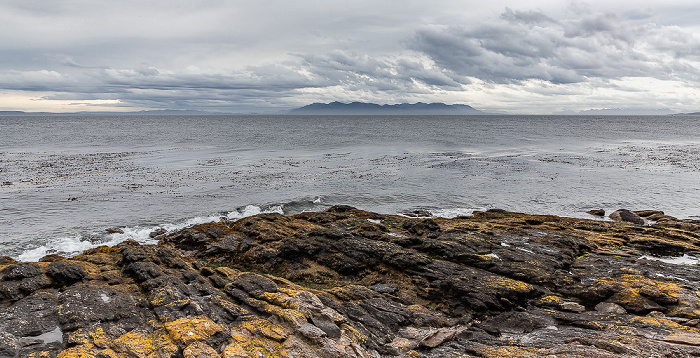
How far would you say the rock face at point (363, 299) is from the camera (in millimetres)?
9594

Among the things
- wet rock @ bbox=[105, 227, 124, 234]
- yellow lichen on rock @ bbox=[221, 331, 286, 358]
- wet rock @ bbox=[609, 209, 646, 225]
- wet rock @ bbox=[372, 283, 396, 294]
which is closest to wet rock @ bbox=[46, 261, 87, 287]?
yellow lichen on rock @ bbox=[221, 331, 286, 358]

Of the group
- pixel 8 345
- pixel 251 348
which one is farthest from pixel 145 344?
pixel 8 345

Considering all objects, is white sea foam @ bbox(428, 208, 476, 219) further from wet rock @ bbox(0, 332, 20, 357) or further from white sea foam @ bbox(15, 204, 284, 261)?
wet rock @ bbox(0, 332, 20, 357)

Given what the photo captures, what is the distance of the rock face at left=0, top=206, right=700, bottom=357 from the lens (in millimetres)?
9594

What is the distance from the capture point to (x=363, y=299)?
13.7m

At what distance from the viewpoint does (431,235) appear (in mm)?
21984

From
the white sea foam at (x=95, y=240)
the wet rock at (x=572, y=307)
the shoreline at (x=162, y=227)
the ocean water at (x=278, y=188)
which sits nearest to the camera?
the wet rock at (x=572, y=307)

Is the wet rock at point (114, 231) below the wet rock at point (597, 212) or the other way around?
below

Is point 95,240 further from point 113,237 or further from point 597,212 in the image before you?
point 597,212

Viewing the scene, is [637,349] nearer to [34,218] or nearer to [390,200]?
[390,200]

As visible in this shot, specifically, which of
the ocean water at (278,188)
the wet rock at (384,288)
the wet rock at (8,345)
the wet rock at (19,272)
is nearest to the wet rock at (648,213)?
the ocean water at (278,188)

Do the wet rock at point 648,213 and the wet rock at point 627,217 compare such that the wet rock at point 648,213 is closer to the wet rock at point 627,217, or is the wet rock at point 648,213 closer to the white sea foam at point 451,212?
the wet rock at point 627,217

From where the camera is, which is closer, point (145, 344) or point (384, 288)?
point (145, 344)

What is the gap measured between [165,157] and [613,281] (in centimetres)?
6928
